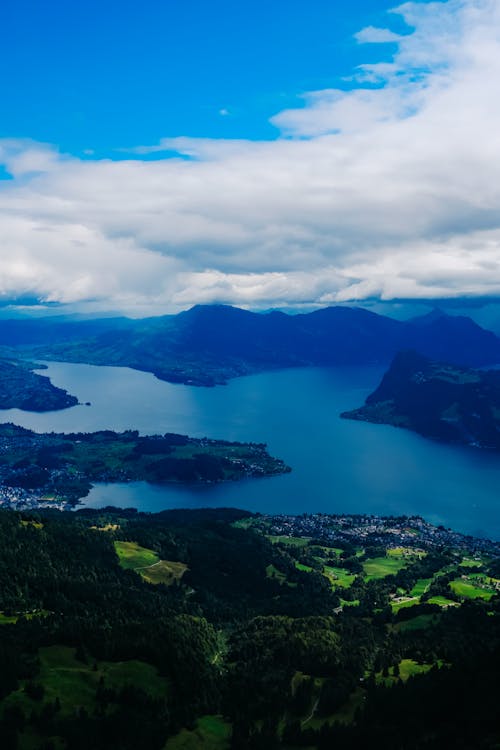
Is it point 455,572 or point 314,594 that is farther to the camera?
point 455,572

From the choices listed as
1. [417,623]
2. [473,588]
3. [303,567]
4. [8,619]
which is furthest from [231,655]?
[303,567]

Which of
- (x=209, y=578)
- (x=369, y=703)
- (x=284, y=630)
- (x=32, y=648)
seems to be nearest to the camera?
(x=369, y=703)

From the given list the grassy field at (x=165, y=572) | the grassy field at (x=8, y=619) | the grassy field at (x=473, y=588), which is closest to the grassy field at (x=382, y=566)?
the grassy field at (x=473, y=588)

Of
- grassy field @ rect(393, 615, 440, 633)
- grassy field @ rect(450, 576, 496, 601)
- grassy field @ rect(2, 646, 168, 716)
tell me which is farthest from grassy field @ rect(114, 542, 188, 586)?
grassy field @ rect(450, 576, 496, 601)

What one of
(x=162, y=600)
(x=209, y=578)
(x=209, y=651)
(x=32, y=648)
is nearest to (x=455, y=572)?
(x=209, y=578)

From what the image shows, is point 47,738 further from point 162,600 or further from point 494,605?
point 494,605

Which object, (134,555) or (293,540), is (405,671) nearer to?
(134,555)

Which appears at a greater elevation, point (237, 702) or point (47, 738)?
point (47, 738)

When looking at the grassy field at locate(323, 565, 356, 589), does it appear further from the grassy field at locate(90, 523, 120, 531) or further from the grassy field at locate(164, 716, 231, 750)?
the grassy field at locate(164, 716, 231, 750)
